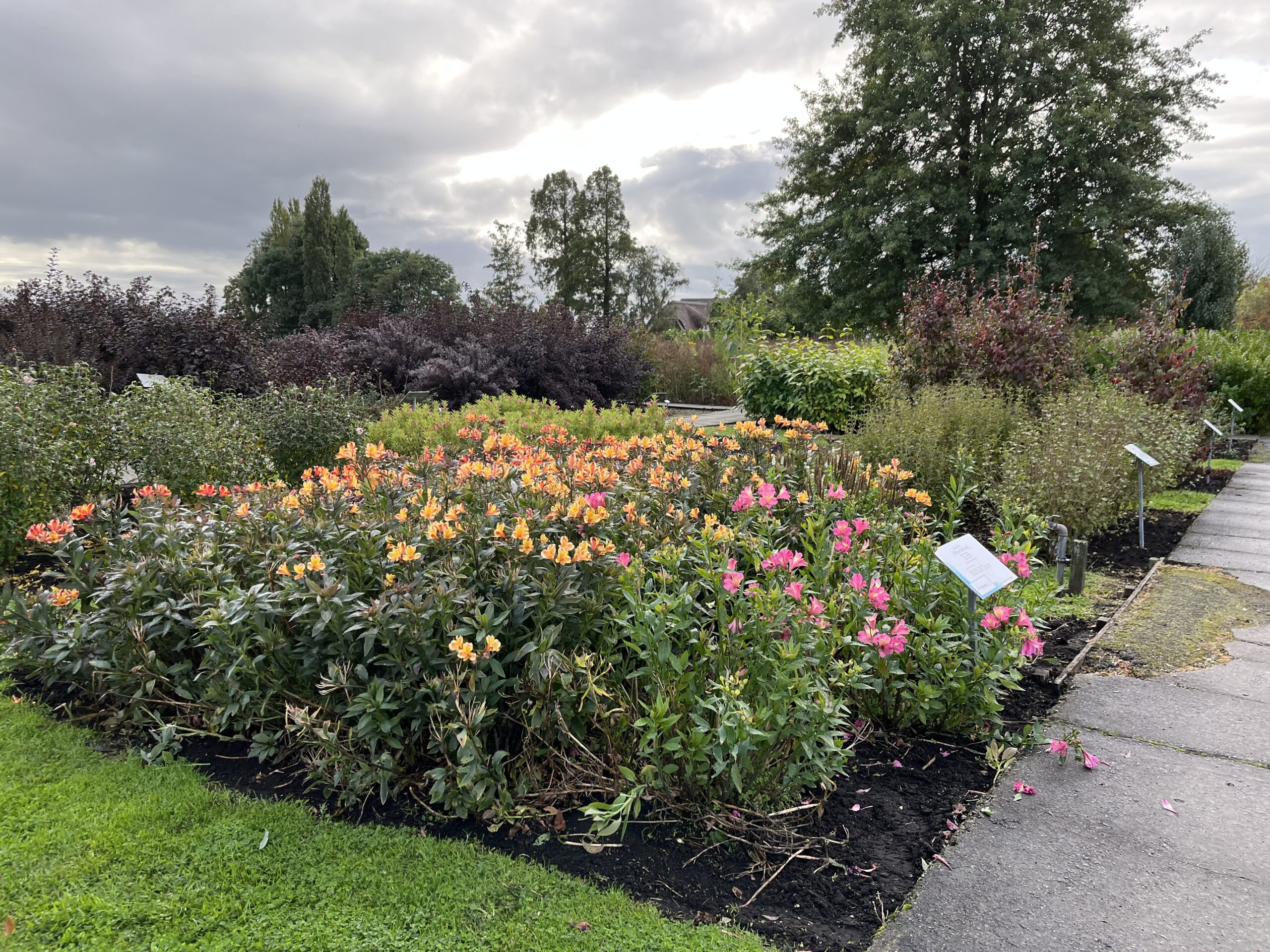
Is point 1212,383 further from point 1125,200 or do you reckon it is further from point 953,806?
point 953,806

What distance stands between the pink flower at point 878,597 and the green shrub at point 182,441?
4558 mm

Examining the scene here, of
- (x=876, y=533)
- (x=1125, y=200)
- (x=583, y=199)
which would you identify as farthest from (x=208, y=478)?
(x=583, y=199)

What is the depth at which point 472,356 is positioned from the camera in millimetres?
10898

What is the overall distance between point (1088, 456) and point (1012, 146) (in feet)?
55.7

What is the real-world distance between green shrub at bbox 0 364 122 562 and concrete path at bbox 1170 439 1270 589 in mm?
7270

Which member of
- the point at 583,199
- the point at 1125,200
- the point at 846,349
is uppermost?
the point at 583,199

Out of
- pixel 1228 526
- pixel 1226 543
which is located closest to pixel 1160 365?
pixel 1228 526

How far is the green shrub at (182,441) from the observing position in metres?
5.06

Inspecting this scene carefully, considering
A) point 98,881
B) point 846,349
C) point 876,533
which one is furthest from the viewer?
point 846,349

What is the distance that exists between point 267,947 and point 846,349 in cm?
1149

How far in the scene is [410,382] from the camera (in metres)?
11.1

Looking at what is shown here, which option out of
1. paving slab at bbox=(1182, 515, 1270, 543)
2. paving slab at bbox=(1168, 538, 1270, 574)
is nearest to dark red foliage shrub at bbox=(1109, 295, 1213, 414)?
paving slab at bbox=(1182, 515, 1270, 543)

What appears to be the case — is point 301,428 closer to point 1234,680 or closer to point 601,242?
point 1234,680

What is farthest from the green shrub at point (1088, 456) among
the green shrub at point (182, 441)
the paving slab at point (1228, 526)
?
the green shrub at point (182, 441)
